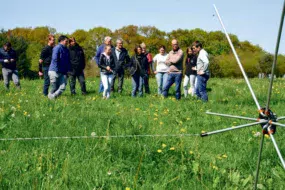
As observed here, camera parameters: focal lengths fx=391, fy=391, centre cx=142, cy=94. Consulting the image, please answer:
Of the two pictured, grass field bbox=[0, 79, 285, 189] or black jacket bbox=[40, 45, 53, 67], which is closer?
grass field bbox=[0, 79, 285, 189]

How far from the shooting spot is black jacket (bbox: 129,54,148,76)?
39.4 ft

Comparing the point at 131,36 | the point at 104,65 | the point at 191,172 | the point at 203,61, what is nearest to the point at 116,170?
the point at 191,172

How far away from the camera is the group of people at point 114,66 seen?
9.45 m

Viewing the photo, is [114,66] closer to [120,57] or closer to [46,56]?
[120,57]

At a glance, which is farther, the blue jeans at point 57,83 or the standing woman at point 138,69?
the standing woman at point 138,69

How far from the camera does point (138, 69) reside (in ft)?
39.5

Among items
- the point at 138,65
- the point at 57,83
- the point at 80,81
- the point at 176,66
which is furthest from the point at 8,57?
the point at 176,66

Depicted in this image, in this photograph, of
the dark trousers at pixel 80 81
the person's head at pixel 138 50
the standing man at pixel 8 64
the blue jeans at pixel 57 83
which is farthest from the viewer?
the person's head at pixel 138 50

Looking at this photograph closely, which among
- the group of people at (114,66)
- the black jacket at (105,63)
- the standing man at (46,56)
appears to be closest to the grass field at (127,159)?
the group of people at (114,66)

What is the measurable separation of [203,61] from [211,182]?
6.75 meters

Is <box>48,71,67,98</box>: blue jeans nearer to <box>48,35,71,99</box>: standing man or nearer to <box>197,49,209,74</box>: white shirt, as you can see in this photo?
<box>48,35,71,99</box>: standing man

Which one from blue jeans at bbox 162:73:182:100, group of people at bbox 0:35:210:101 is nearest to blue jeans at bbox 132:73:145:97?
group of people at bbox 0:35:210:101

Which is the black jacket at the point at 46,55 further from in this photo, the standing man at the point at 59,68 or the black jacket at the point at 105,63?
the black jacket at the point at 105,63

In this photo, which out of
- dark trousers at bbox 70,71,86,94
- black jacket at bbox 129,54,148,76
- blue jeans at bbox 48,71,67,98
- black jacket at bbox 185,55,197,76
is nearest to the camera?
blue jeans at bbox 48,71,67,98
